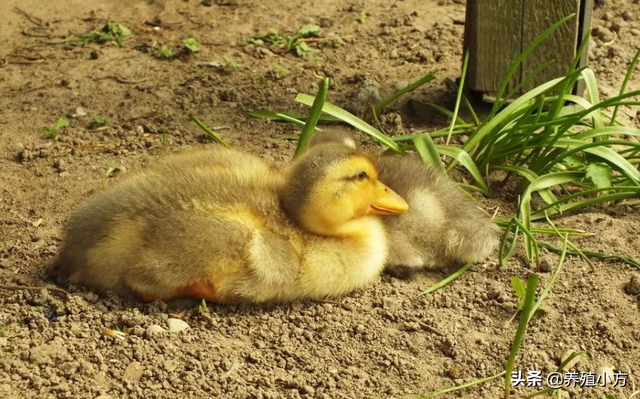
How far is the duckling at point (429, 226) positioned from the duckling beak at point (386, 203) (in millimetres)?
151

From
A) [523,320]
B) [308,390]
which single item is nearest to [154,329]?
[308,390]

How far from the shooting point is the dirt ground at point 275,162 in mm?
3619

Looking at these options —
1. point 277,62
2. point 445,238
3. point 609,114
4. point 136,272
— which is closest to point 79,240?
point 136,272

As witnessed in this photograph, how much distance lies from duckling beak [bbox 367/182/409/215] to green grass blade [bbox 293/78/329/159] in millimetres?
573

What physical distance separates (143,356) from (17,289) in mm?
728

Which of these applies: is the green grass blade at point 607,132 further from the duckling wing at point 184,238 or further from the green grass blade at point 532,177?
the duckling wing at point 184,238

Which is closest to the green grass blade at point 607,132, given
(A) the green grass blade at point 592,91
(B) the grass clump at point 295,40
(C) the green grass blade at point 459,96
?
(A) the green grass blade at point 592,91

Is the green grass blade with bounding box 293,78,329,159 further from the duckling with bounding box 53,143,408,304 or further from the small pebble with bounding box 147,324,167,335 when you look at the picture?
the small pebble with bounding box 147,324,167,335

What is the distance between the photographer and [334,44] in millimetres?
6645

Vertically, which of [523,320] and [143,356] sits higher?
[523,320]

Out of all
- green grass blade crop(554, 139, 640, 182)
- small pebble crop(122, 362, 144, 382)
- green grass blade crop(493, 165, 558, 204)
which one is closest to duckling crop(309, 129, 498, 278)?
green grass blade crop(493, 165, 558, 204)

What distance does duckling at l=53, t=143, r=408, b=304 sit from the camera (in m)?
3.83

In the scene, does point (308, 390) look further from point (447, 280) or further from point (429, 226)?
point (429, 226)

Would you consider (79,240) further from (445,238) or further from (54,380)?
(445,238)
